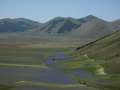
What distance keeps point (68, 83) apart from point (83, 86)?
564 centimetres

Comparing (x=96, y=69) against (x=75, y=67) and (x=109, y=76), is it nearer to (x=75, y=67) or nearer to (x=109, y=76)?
(x=75, y=67)

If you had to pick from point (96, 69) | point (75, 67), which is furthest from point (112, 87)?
point (75, 67)

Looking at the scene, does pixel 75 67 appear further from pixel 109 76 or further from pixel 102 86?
pixel 102 86

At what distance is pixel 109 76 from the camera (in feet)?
319

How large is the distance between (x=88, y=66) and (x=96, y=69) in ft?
→ 32.9

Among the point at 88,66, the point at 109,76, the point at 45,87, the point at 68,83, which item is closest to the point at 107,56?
the point at 88,66

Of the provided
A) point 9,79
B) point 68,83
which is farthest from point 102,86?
point 9,79

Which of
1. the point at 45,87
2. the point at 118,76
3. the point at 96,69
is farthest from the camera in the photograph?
the point at 96,69

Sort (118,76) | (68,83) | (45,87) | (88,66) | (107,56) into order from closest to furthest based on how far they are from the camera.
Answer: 1. (45,87)
2. (68,83)
3. (118,76)
4. (88,66)
5. (107,56)

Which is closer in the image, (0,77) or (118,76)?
(0,77)

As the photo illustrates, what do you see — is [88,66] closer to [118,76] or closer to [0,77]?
[118,76]

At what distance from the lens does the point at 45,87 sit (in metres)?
76.6

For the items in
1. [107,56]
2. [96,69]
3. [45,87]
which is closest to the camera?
[45,87]

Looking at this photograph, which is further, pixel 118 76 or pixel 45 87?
pixel 118 76
